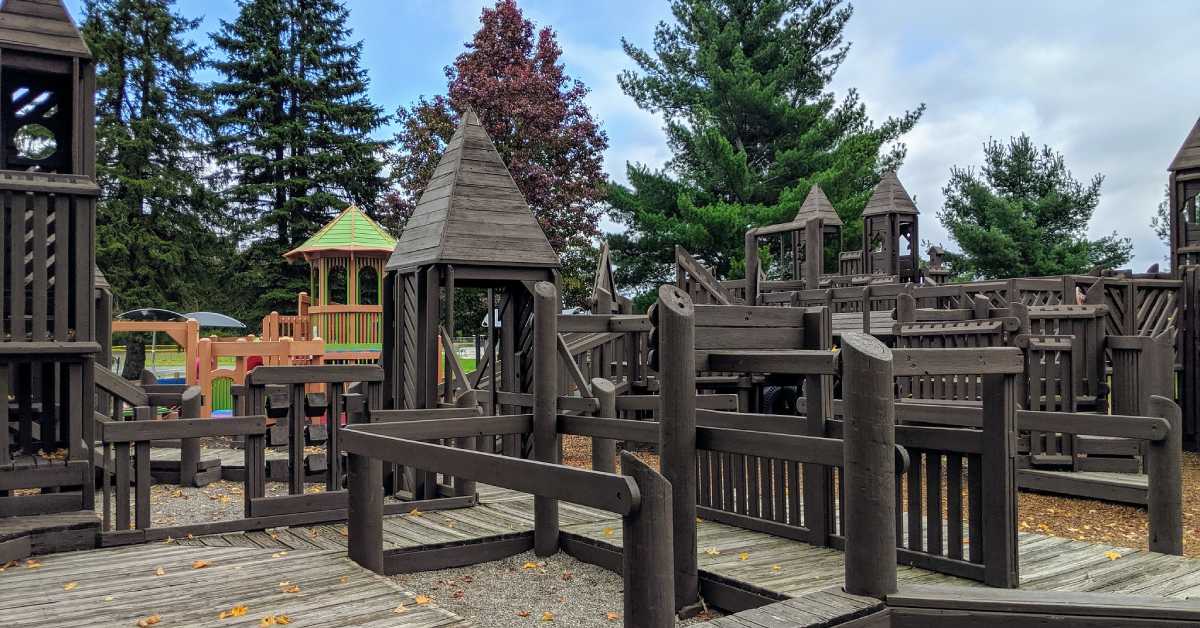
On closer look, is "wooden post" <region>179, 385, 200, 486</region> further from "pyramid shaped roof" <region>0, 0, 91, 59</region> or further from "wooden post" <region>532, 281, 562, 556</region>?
"wooden post" <region>532, 281, 562, 556</region>

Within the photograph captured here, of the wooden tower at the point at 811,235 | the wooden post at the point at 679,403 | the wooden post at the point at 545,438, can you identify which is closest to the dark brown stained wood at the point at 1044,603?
the wooden post at the point at 679,403

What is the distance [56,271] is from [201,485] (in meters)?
4.69

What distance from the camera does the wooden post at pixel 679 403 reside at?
557 cm

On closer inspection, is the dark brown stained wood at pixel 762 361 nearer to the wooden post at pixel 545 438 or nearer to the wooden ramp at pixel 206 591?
the wooden post at pixel 545 438

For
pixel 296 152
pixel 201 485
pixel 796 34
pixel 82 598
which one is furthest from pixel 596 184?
pixel 82 598

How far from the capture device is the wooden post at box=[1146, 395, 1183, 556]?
696 centimetres

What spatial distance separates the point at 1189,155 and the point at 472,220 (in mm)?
16497

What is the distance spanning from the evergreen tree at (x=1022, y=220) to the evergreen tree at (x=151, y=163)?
33199mm

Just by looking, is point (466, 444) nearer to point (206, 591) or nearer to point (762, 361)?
point (206, 591)

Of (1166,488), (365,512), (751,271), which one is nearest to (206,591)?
(365,512)

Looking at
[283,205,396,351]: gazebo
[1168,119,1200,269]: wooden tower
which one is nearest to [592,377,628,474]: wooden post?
[1168,119,1200,269]: wooden tower

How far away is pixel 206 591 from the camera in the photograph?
543cm

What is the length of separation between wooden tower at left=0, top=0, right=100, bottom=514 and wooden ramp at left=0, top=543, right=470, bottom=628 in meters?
1.09

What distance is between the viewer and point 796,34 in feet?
110
